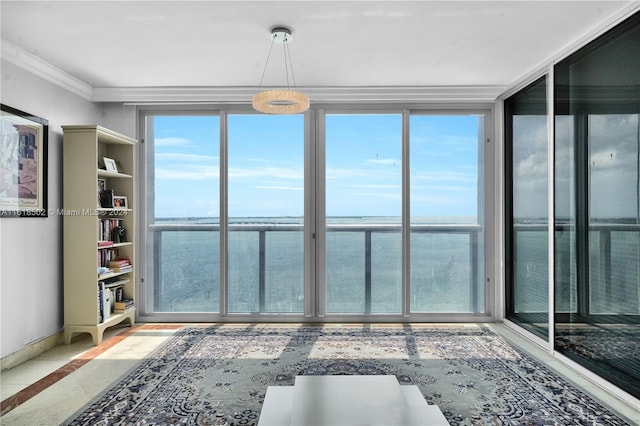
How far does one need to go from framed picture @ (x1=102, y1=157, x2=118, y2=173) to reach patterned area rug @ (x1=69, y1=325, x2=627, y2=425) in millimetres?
1930

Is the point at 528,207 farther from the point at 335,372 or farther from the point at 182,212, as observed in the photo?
the point at 182,212

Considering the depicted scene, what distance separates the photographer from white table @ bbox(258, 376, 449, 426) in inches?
82.1

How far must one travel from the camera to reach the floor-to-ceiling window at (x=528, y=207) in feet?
13.3

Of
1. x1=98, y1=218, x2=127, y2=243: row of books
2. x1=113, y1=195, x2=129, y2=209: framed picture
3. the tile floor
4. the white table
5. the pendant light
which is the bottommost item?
the tile floor

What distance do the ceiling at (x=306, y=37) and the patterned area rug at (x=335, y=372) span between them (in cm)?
272

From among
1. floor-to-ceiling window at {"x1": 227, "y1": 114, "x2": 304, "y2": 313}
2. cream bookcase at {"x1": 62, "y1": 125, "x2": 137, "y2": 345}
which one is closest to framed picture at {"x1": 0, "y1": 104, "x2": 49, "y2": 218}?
cream bookcase at {"x1": 62, "y1": 125, "x2": 137, "y2": 345}

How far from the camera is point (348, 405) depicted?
224cm

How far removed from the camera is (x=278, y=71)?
4.28 meters

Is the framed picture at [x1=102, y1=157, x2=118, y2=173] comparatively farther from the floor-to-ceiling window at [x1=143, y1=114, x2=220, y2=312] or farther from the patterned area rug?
the patterned area rug

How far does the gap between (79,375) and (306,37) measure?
3.27 metres

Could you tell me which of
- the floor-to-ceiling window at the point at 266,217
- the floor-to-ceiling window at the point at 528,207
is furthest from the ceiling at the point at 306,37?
the floor-to-ceiling window at the point at 266,217

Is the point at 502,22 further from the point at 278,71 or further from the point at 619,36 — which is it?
the point at 278,71

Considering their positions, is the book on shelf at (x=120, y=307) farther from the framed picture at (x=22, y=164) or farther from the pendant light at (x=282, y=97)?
the pendant light at (x=282, y=97)

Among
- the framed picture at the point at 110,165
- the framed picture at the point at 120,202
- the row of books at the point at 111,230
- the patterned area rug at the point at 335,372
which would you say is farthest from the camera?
the framed picture at the point at 120,202
